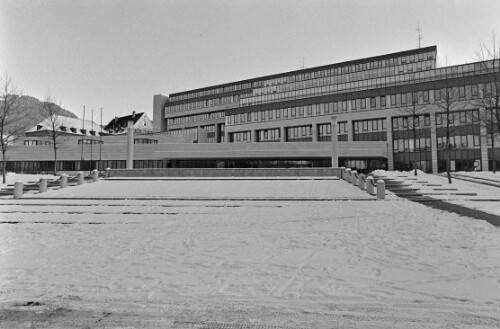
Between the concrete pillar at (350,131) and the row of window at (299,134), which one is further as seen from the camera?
the row of window at (299,134)

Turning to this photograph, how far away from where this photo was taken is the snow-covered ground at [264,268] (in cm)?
432

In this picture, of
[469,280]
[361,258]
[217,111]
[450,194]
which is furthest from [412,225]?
[217,111]

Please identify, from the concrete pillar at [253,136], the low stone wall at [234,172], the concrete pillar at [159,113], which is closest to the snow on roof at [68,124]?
the concrete pillar at [159,113]

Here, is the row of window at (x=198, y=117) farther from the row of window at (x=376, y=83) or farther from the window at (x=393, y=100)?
the window at (x=393, y=100)

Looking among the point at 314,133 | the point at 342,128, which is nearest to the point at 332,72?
the point at 342,128

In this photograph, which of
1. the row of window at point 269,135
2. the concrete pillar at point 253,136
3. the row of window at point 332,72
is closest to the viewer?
the row of window at point 332,72

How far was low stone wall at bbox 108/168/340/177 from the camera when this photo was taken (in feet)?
106

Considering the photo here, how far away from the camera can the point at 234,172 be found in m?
33.2

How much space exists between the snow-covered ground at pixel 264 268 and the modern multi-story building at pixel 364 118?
41.9 metres

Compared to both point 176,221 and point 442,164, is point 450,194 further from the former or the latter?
point 442,164

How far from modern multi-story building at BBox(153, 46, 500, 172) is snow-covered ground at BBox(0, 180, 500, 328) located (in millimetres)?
41914

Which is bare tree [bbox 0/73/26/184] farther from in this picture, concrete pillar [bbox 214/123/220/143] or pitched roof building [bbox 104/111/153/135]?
pitched roof building [bbox 104/111/153/135]

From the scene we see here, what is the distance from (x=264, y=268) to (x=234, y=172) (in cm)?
2699

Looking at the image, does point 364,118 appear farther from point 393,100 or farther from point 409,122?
point 409,122
